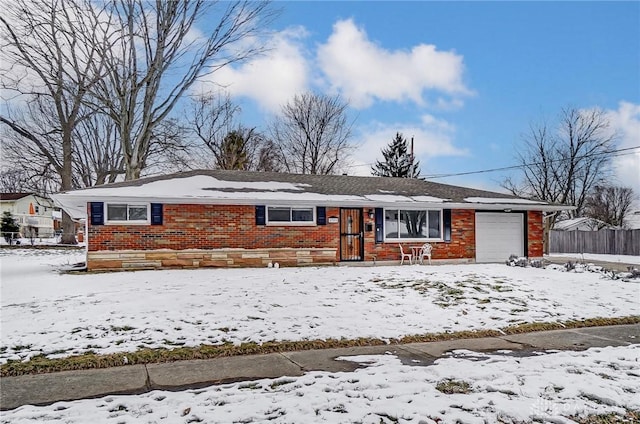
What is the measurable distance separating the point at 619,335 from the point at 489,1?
9248 mm

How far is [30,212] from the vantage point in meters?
52.8

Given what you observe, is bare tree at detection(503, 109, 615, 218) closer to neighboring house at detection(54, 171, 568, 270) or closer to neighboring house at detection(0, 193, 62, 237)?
neighboring house at detection(54, 171, 568, 270)

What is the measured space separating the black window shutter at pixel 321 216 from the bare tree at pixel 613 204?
45.3 meters

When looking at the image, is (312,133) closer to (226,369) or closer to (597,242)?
(597,242)

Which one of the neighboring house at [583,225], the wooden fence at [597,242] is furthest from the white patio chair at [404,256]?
the neighboring house at [583,225]

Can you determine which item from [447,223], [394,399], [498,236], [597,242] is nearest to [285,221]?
[447,223]

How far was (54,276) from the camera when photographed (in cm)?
1152

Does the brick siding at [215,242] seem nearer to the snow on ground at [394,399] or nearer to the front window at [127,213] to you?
the front window at [127,213]

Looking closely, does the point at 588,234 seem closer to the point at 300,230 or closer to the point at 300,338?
the point at 300,230

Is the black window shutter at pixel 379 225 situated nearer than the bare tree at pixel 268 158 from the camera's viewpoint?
A: Yes

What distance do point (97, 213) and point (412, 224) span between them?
10110 millimetres

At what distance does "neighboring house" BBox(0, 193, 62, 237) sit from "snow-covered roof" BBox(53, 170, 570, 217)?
131 ft

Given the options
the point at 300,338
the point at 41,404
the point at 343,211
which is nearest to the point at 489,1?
the point at 343,211

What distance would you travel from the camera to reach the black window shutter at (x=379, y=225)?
50.5 ft
